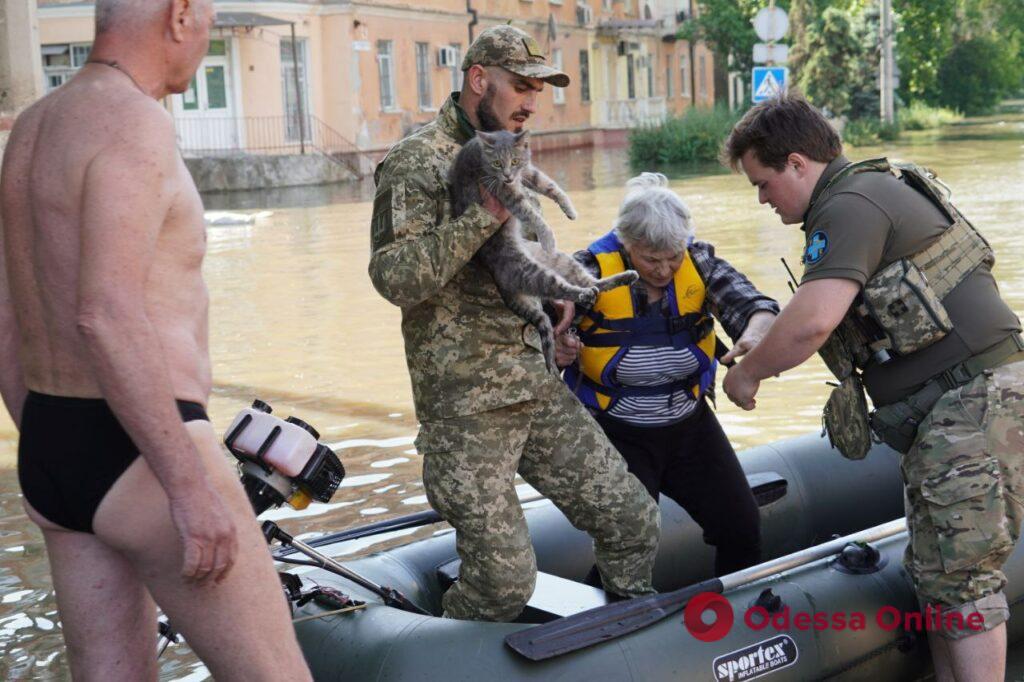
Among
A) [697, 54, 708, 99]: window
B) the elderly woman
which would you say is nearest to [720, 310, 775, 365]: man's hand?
the elderly woman

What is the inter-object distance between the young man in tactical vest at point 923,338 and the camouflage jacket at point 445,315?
687 millimetres

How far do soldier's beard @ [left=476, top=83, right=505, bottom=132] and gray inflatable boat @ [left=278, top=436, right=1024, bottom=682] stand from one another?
52.5 inches

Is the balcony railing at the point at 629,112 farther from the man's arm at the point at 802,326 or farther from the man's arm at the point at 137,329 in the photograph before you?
the man's arm at the point at 137,329

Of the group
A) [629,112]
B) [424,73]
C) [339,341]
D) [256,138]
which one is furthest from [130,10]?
[629,112]

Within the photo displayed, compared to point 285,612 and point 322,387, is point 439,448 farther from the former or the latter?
point 322,387

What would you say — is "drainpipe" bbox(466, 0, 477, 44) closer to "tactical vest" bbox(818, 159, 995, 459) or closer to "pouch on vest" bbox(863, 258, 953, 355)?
"tactical vest" bbox(818, 159, 995, 459)

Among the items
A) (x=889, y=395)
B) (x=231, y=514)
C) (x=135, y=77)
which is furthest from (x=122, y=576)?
(x=889, y=395)

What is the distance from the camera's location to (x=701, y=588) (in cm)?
377

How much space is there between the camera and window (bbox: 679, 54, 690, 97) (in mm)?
49156

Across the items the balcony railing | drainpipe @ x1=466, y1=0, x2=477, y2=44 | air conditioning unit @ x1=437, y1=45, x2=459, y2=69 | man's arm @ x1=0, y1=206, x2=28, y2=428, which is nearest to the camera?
man's arm @ x1=0, y1=206, x2=28, y2=428

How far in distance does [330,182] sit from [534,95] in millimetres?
23837

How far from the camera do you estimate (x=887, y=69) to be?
39031 mm

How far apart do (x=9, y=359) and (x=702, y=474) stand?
2.35m

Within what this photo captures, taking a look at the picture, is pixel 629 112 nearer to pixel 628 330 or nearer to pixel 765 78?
pixel 765 78
